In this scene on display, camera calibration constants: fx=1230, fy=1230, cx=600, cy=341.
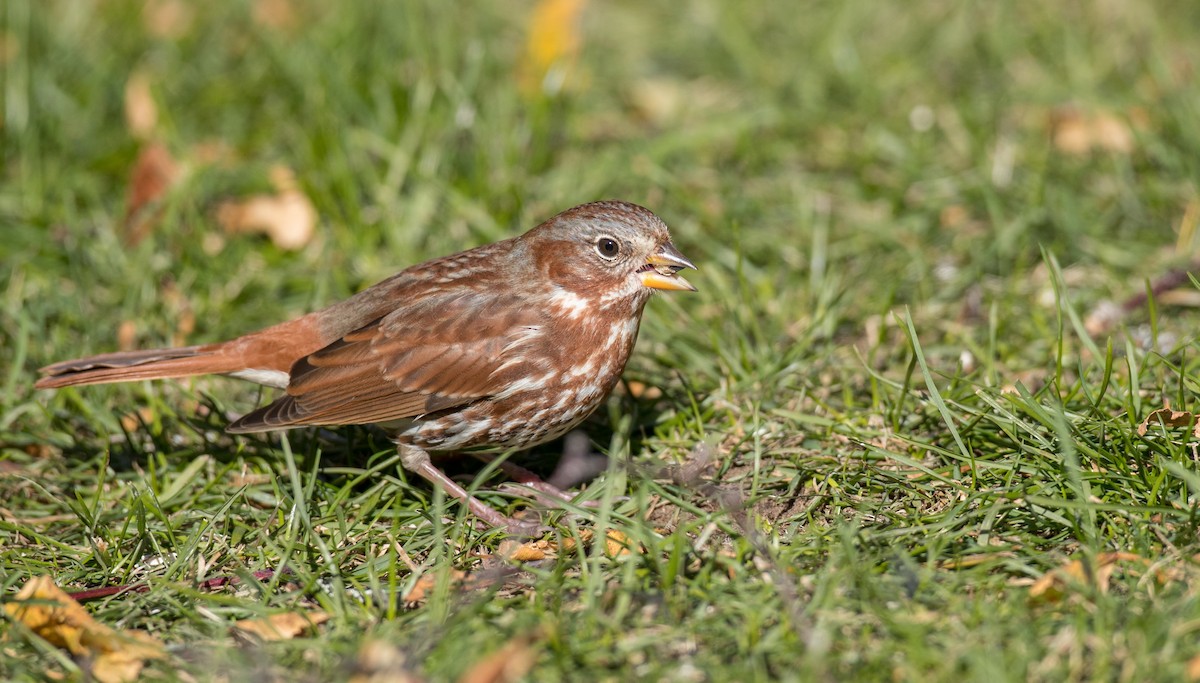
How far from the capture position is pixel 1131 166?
6.17m

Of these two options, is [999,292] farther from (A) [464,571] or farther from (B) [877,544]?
(A) [464,571]

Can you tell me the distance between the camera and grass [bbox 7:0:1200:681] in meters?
3.39

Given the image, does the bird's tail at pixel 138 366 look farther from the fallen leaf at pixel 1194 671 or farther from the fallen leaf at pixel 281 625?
the fallen leaf at pixel 1194 671

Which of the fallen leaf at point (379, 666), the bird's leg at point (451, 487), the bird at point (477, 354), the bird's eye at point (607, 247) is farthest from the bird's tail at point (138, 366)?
the fallen leaf at point (379, 666)

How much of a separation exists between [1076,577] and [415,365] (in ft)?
7.53

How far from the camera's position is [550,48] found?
6879 mm

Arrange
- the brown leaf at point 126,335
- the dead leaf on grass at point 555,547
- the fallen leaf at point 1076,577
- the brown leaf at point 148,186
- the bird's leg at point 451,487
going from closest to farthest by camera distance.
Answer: the fallen leaf at point 1076,577
the dead leaf on grass at point 555,547
the bird's leg at point 451,487
the brown leaf at point 126,335
the brown leaf at point 148,186

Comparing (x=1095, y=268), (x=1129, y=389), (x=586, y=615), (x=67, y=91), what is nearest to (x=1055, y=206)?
(x=1095, y=268)

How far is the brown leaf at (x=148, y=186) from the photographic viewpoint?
6.07 metres

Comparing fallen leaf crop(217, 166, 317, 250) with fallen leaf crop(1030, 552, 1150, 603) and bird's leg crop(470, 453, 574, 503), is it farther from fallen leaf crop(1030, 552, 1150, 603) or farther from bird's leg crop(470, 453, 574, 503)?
fallen leaf crop(1030, 552, 1150, 603)

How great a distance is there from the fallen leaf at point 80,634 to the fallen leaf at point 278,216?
9.36 feet

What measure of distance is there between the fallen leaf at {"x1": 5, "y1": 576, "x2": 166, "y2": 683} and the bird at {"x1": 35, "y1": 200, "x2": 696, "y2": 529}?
0.92 metres

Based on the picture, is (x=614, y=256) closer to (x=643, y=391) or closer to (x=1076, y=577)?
(x=643, y=391)

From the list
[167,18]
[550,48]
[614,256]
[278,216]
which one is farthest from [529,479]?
[167,18]
